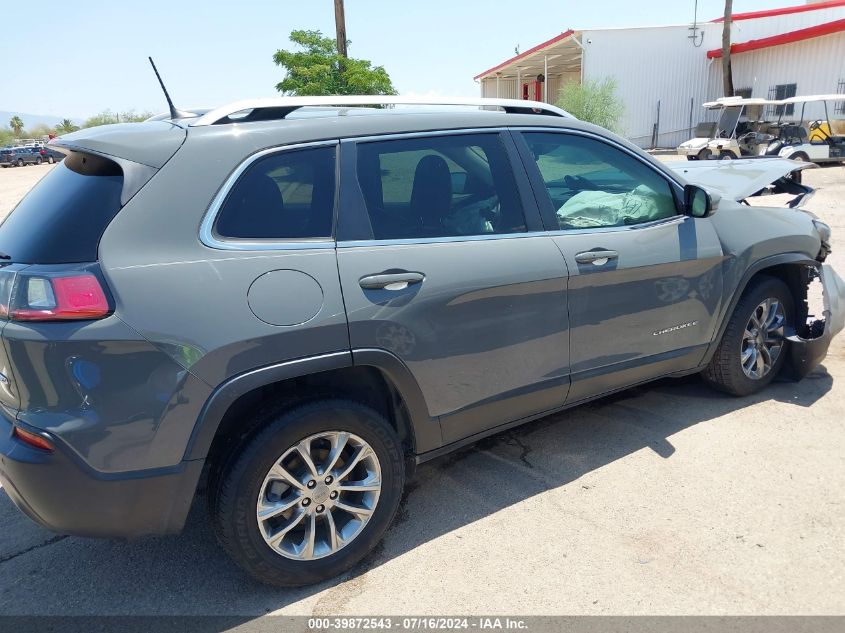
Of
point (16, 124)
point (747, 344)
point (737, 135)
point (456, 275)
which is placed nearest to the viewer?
point (456, 275)

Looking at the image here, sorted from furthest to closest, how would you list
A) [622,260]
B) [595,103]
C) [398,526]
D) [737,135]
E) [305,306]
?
1. [595,103]
2. [737,135]
3. [622,260]
4. [398,526]
5. [305,306]

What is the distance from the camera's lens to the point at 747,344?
418 cm

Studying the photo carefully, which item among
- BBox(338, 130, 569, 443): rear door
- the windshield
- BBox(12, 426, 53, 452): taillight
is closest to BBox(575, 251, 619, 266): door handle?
BBox(338, 130, 569, 443): rear door

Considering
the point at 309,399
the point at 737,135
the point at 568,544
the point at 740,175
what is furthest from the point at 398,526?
the point at 737,135

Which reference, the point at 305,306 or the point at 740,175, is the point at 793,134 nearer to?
the point at 740,175

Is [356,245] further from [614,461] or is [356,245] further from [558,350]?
[614,461]

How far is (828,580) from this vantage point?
2605mm

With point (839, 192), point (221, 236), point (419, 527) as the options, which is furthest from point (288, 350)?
point (839, 192)

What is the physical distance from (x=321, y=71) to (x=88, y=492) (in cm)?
2026

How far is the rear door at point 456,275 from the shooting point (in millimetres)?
2650

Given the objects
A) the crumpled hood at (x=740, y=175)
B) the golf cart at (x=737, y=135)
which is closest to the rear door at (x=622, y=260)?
the crumpled hood at (x=740, y=175)

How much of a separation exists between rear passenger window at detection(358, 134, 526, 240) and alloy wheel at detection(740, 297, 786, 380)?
1.97 meters

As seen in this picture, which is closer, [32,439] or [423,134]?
[32,439]

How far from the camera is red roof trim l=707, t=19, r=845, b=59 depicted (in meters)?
25.6
